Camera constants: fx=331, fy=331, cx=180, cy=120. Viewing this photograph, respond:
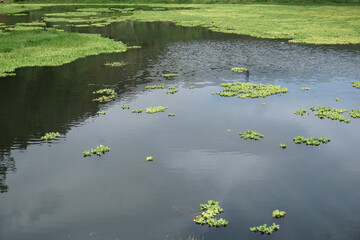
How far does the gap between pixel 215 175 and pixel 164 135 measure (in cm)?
612

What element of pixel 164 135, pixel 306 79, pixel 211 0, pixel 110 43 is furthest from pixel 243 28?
pixel 211 0

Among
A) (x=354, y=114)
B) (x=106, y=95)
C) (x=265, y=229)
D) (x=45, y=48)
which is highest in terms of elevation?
(x=45, y=48)

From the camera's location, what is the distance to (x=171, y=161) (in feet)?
60.7

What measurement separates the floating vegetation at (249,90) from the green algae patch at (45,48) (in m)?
22.6

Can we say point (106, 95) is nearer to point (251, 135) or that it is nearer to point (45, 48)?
point (251, 135)

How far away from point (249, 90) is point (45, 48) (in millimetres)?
33078

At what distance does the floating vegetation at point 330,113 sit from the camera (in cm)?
2433

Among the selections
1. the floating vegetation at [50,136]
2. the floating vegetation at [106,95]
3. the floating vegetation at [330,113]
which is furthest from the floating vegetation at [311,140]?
the floating vegetation at [106,95]

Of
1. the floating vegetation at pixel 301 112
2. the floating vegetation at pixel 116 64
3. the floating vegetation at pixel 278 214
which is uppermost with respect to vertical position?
the floating vegetation at pixel 116 64

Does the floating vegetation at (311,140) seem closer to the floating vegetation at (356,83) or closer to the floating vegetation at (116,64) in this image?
the floating vegetation at (356,83)

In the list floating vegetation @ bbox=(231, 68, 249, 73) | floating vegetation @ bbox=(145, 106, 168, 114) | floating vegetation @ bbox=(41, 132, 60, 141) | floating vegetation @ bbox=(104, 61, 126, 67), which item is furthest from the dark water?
floating vegetation @ bbox=(104, 61, 126, 67)

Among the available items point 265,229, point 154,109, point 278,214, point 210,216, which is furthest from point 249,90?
point 265,229

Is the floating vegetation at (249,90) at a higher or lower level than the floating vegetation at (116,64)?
lower

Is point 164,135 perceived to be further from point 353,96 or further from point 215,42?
point 215,42
